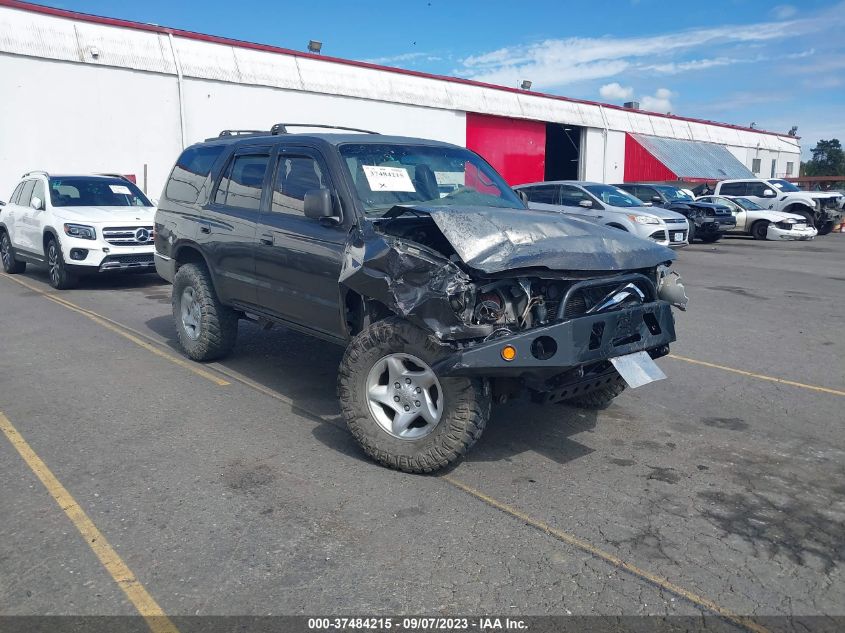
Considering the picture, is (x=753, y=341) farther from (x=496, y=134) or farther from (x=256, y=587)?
(x=496, y=134)

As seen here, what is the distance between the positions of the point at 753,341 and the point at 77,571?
713cm

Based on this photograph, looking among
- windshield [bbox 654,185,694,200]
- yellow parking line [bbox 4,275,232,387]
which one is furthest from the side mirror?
windshield [bbox 654,185,694,200]

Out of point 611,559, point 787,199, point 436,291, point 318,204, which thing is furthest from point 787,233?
point 611,559

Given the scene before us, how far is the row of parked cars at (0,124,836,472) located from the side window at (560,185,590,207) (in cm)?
1084

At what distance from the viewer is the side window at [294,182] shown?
17.7ft

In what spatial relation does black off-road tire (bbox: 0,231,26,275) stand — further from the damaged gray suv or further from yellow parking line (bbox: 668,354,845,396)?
yellow parking line (bbox: 668,354,845,396)

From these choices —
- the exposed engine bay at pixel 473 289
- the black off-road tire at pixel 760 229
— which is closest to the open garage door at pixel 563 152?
the black off-road tire at pixel 760 229

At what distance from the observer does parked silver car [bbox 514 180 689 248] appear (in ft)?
52.3

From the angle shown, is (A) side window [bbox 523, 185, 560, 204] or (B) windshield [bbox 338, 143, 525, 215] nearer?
(B) windshield [bbox 338, 143, 525, 215]

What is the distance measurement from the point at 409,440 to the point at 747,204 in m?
22.1

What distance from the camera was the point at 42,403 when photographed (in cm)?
570

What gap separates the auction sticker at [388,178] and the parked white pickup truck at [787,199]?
874 inches

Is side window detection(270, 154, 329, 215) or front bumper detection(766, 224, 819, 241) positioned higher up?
side window detection(270, 154, 329, 215)

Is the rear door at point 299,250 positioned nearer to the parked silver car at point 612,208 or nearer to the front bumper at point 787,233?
the parked silver car at point 612,208
